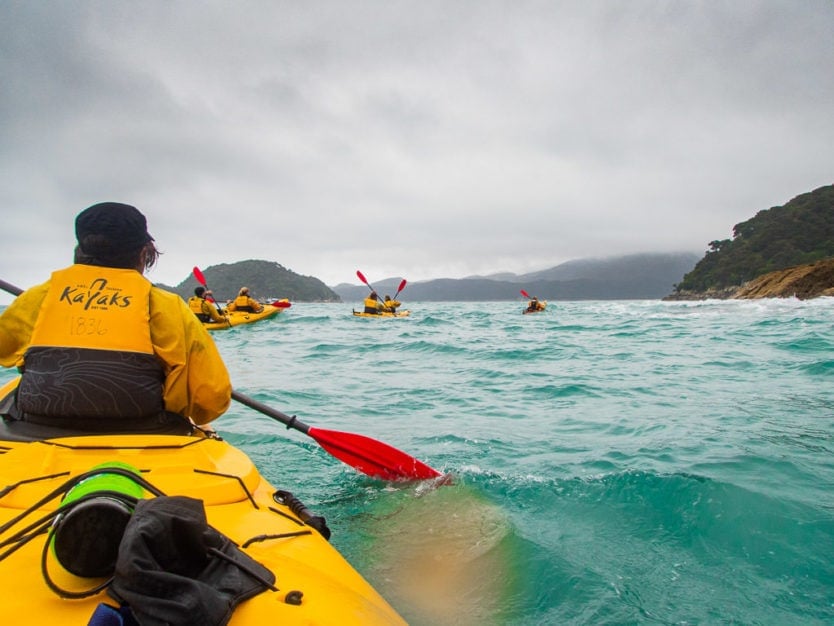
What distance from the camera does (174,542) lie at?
4.31 ft

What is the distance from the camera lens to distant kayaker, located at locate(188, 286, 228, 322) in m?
18.6

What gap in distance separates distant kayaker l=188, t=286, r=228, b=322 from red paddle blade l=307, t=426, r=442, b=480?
15.7 meters

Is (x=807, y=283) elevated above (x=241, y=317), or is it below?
below

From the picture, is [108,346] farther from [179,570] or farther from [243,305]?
[243,305]

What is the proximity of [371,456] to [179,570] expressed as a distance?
10.5ft

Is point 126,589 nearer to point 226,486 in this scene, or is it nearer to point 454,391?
point 226,486

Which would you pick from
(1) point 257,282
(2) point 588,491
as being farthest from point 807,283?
(1) point 257,282

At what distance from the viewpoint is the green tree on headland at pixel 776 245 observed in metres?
62.0

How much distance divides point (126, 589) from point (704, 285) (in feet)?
272

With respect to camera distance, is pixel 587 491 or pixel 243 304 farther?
pixel 243 304

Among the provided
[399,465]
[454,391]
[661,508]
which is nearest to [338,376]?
[454,391]

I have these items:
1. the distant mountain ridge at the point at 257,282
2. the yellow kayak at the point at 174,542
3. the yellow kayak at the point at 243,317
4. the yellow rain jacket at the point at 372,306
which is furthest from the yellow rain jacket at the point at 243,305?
the distant mountain ridge at the point at 257,282

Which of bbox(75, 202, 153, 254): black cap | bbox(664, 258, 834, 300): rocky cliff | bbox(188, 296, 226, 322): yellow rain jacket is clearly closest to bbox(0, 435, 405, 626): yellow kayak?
bbox(75, 202, 153, 254): black cap

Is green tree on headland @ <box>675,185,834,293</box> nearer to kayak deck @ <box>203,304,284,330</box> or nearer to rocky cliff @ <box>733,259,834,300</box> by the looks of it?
rocky cliff @ <box>733,259,834,300</box>
